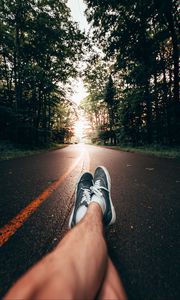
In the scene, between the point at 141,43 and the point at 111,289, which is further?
the point at 141,43

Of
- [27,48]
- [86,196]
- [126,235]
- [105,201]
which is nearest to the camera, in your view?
[126,235]

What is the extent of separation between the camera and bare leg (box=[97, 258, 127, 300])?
80 centimetres

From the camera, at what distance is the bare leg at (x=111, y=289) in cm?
80

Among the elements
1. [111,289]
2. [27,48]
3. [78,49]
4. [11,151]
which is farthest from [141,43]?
[111,289]

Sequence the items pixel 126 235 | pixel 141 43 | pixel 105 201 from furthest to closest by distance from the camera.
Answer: pixel 141 43 < pixel 105 201 < pixel 126 235

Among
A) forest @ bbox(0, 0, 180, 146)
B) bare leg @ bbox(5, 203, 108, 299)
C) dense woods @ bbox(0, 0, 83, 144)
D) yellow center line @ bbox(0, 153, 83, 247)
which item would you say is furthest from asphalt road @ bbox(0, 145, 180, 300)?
dense woods @ bbox(0, 0, 83, 144)

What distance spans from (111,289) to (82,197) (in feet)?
3.59

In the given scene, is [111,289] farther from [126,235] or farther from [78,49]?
[78,49]

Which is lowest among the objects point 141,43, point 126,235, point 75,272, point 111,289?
point 126,235

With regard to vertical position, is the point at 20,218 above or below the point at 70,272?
below

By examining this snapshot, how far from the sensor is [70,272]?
31.0 inches

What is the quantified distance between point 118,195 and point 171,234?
1.21m

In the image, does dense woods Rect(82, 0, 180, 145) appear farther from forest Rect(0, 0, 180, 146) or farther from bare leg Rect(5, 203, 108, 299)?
bare leg Rect(5, 203, 108, 299)

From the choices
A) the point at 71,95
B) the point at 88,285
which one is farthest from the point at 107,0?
the point at 88,285
